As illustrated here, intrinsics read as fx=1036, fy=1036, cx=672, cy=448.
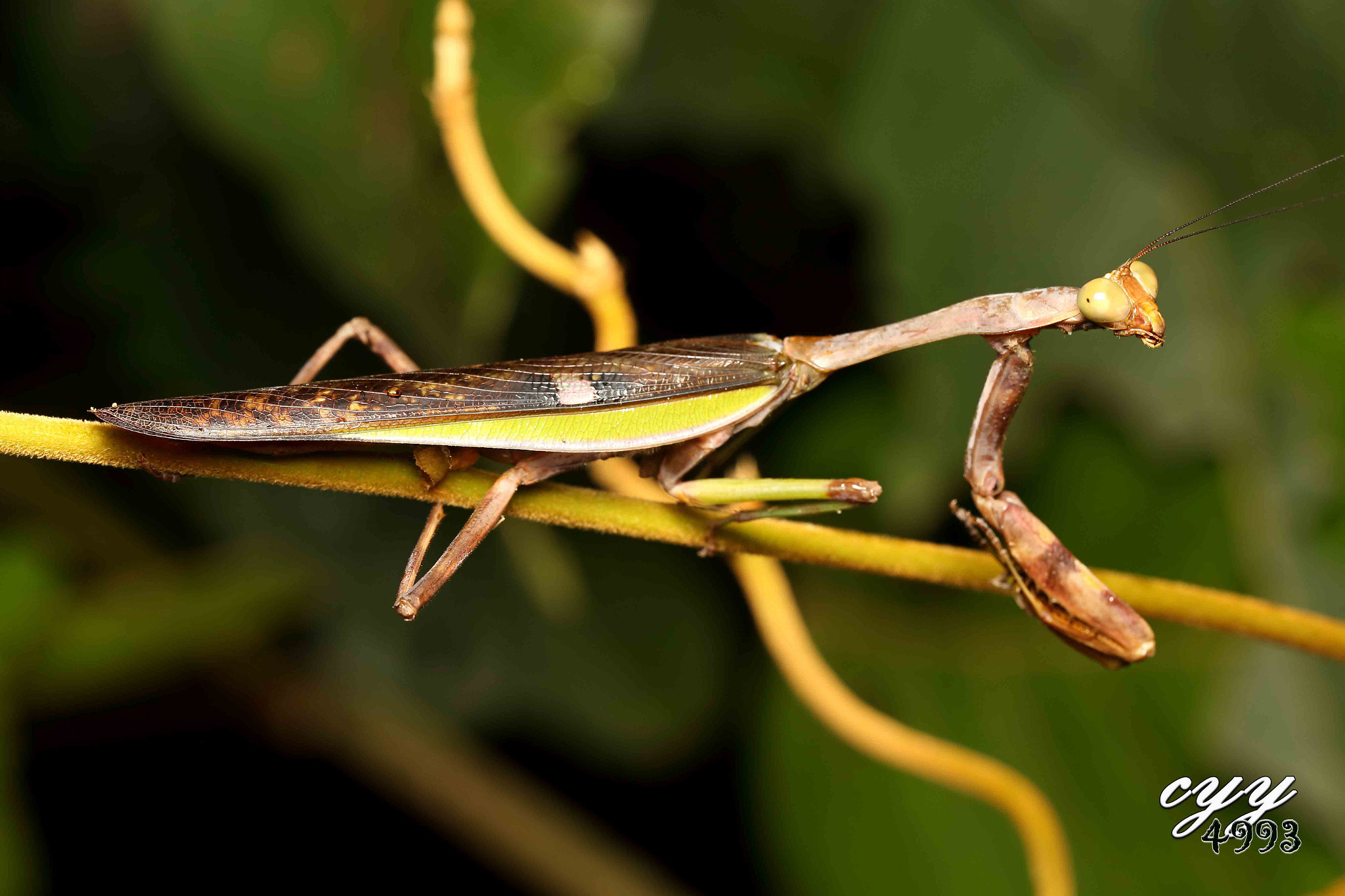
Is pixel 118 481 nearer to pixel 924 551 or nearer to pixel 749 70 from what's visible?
pixel 749 70

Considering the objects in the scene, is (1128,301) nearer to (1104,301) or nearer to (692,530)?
(1104,301)

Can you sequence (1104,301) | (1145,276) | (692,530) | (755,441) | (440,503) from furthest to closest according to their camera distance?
(755,441) → (1145,276) → (1104,301) → (440,503) → (692,530)

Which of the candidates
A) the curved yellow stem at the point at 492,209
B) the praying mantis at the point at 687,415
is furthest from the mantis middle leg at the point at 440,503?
the curved yellow stem at the point at 492,209

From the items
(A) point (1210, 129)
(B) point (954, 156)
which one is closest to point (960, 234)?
(B) point (954, 156)

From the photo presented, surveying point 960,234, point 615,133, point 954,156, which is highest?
point 615,133

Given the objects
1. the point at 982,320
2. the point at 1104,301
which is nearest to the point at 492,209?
the point at 982,320
